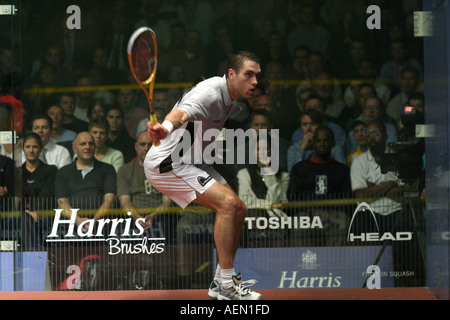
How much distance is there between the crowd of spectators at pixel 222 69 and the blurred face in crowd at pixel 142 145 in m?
0.04

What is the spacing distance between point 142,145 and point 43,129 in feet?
2.42

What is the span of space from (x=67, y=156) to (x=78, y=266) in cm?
81

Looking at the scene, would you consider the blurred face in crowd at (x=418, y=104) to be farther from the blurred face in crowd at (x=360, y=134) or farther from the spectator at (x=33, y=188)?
the spectator at (x=33, y=188)

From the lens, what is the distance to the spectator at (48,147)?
16.5ft

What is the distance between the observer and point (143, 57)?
153 inches

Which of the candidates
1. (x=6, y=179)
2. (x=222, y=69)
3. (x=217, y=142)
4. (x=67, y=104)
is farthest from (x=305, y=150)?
(x=6, y=179)

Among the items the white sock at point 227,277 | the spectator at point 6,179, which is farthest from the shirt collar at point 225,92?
the spectator at point 6,179

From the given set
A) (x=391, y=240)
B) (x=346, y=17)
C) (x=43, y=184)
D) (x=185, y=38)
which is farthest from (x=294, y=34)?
(x=43, y=184)

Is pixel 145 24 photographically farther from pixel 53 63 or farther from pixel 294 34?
pixel 294 34

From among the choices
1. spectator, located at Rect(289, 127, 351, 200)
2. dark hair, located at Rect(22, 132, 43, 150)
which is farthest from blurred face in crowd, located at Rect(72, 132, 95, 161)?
spectator, located at Rect(289, 127, 351, 200)

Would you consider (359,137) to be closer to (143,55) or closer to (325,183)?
(325,183)

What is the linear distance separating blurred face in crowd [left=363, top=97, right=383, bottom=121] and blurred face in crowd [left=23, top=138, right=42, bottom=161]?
7.88 ft

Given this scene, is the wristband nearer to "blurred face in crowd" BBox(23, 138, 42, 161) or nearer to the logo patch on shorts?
the logo patch on shorts

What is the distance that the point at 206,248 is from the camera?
16.4 feet
